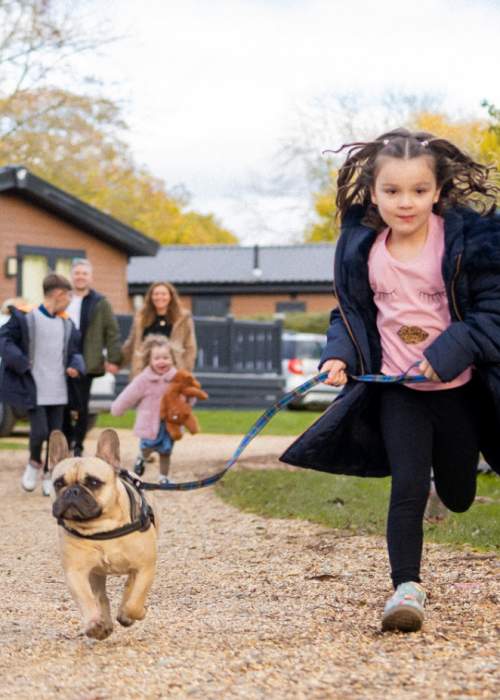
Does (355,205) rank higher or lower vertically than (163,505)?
higher

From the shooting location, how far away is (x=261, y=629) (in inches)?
198

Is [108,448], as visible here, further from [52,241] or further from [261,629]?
[52,241]

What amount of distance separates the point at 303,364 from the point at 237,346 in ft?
4.90

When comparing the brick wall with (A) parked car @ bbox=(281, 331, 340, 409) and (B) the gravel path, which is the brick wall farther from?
(B) the gravel path

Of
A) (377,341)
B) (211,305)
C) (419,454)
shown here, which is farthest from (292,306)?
(419,454)

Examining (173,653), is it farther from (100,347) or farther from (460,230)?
(100,347)

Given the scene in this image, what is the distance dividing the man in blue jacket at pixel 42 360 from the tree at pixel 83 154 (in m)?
24.8

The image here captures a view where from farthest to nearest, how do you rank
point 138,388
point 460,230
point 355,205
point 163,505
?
point 138,388
point 163,505
point 355,205
point 460,230

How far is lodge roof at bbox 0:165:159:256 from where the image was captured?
82.1 ft

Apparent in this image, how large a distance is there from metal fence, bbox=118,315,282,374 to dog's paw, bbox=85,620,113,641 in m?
20.0

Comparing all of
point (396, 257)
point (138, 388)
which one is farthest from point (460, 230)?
point (138, 388)

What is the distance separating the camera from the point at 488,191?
17.6ft

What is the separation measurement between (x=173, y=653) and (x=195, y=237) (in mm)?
69240

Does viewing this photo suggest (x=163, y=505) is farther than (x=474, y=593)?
Yes
